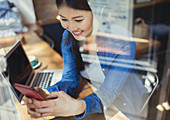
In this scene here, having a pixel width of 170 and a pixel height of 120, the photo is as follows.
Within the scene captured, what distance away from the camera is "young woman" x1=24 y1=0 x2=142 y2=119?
454 millimetres

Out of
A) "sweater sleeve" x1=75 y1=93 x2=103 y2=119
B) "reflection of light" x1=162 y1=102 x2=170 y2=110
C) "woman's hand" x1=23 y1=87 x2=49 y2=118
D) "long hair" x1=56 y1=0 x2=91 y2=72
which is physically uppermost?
"long hair" x1=56 y1=0 x2=91 y2=72

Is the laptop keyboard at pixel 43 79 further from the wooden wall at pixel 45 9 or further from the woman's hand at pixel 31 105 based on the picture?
the wooden wall at pixel 45 9

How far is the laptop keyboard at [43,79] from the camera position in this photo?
547 mm

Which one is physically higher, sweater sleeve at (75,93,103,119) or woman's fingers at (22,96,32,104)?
woman's fingers at (22,96,32,104)

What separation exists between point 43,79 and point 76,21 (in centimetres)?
25

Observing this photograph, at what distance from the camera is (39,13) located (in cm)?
62

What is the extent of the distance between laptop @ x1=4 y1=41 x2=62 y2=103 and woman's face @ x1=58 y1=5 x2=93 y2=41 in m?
0.17

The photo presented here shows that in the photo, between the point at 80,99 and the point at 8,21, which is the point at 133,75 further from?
the point at 8,21

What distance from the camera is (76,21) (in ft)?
1.49

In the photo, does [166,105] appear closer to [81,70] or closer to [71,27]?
[81,70]

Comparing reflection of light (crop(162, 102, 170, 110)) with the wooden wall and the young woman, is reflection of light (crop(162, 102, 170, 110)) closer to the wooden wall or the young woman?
the young woman

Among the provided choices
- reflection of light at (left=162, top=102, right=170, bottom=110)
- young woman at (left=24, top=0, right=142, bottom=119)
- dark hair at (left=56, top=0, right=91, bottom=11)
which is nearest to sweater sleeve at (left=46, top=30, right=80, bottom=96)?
young woman at (left=24, top=0, right=142, bottom=119)

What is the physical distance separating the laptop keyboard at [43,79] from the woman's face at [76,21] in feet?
0.62

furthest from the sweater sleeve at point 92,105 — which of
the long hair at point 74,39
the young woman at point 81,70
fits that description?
the long hair at point 74,39
